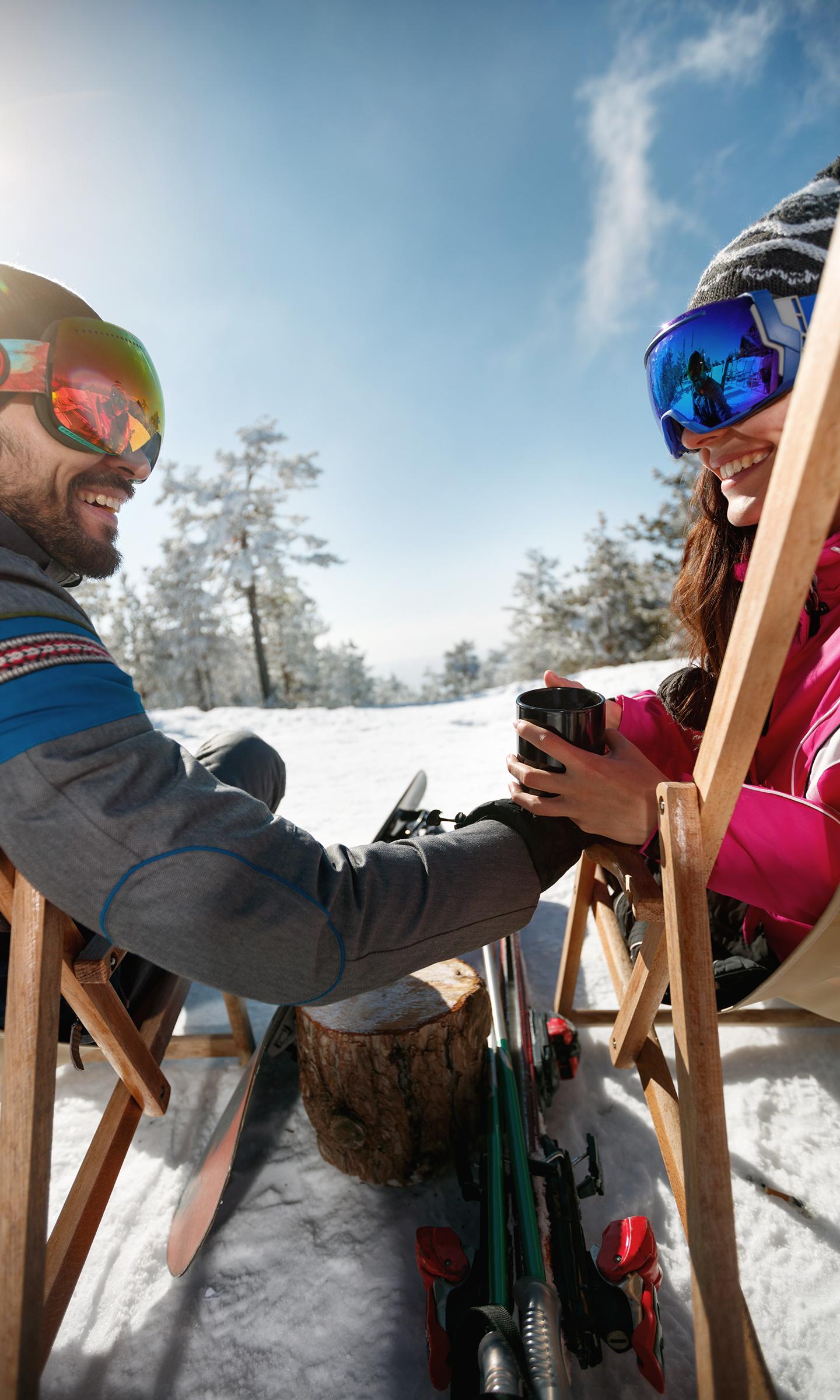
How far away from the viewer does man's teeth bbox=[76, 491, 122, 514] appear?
1.74m

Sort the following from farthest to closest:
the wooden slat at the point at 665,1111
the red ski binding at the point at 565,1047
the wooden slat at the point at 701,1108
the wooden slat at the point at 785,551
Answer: the red ski binding at the point at 565,1047, the wooden slat at the point at 665,1111, the wooden slat at the point at 701,1108, the wooden slat at the point at 785,551

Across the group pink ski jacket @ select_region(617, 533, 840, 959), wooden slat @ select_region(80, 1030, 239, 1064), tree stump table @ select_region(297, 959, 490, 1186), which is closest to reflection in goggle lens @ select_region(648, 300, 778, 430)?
pink ski jacket @ select_region(617, 533, 840, 959)

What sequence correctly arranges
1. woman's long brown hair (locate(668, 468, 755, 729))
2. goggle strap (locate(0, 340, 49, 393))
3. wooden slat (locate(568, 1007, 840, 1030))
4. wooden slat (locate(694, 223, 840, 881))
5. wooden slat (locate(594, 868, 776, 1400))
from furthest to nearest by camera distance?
wooden slat (locate(568, 1007, 840, 1030)) < woman's long brown hair (locate(668, 468, 755, 729)) < goggle strap (locate(0, 340, 49, 393)) < wooden slat (locate(594, 868, 776, 1400)) < wooden slat (locate(694, 223, 840, 881))

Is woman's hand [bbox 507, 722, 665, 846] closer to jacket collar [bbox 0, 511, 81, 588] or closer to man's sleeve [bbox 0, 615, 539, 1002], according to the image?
man's sleeve [bbox 0, 615, 539, 1002]

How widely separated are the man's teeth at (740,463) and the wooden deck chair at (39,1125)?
1.96 metres

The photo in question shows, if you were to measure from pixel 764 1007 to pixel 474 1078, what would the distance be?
1.37m

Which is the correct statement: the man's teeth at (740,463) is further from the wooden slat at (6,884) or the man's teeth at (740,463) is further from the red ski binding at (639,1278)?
the wooden slat at (6,884)

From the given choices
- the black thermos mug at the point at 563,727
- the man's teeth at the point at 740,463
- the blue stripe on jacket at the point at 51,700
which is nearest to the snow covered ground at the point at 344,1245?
the black thermos mug at the point at 563,727

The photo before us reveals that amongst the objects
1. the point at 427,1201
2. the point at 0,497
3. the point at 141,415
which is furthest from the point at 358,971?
the point at 141,415

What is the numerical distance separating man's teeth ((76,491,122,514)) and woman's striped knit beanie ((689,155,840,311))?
1.78 metres

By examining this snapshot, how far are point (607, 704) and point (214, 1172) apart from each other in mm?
1831

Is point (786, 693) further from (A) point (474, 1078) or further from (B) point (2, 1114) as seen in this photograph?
(B) point (2, 1114)

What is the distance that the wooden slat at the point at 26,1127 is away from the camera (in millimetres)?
1048

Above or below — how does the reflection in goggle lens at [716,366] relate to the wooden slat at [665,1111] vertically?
above
